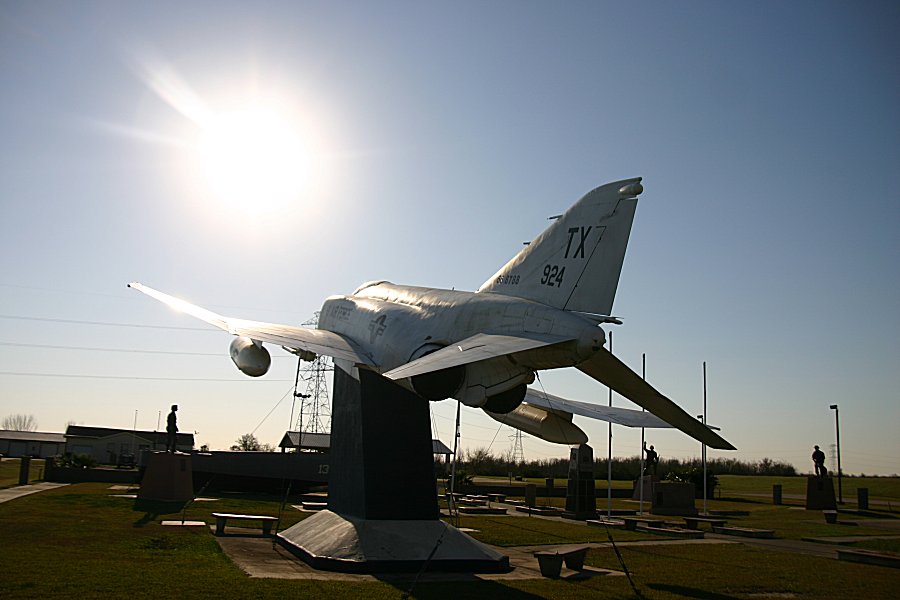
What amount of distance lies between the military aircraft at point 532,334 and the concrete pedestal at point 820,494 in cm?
2805

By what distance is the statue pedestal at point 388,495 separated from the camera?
48.5ft

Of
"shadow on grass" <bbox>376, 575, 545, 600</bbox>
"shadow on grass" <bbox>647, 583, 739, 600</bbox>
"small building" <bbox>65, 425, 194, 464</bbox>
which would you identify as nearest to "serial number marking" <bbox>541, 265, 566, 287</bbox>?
"shadow on grass" <bbox>376, 575, 545, 600</bbox>

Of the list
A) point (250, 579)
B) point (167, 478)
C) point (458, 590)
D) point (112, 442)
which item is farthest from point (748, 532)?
point (112, 442)

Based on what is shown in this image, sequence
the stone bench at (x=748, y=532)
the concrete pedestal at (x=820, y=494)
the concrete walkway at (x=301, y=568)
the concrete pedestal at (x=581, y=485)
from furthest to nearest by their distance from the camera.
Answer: the concrete pedestal at (x=820, y=494) < the concrete pedestal at (x=581, y=485) < the stone bench at (x=748, y=532) < the concrete walkway at (x=301, y=568)

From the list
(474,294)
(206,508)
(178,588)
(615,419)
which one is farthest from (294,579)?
(206,508)

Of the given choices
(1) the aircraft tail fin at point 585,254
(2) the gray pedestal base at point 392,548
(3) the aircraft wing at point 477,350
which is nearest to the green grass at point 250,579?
(2) the gray pedestal base at point 392,548

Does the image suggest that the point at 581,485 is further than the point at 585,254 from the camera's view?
Yes

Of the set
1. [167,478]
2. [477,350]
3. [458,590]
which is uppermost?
[477,350]

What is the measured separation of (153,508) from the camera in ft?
83.8

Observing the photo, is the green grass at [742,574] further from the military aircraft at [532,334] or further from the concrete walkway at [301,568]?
the military aircraft at [532,334]

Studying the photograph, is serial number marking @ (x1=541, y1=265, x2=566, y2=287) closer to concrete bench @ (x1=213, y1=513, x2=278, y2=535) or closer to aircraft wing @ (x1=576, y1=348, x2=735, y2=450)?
aircraft wing @ (x1=576, y1=348, x2=735, y2=450)

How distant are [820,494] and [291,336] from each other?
33119mm

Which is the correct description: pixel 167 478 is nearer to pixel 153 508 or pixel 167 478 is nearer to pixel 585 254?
pixel 153 508

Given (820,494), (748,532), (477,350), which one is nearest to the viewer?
(477,350)
